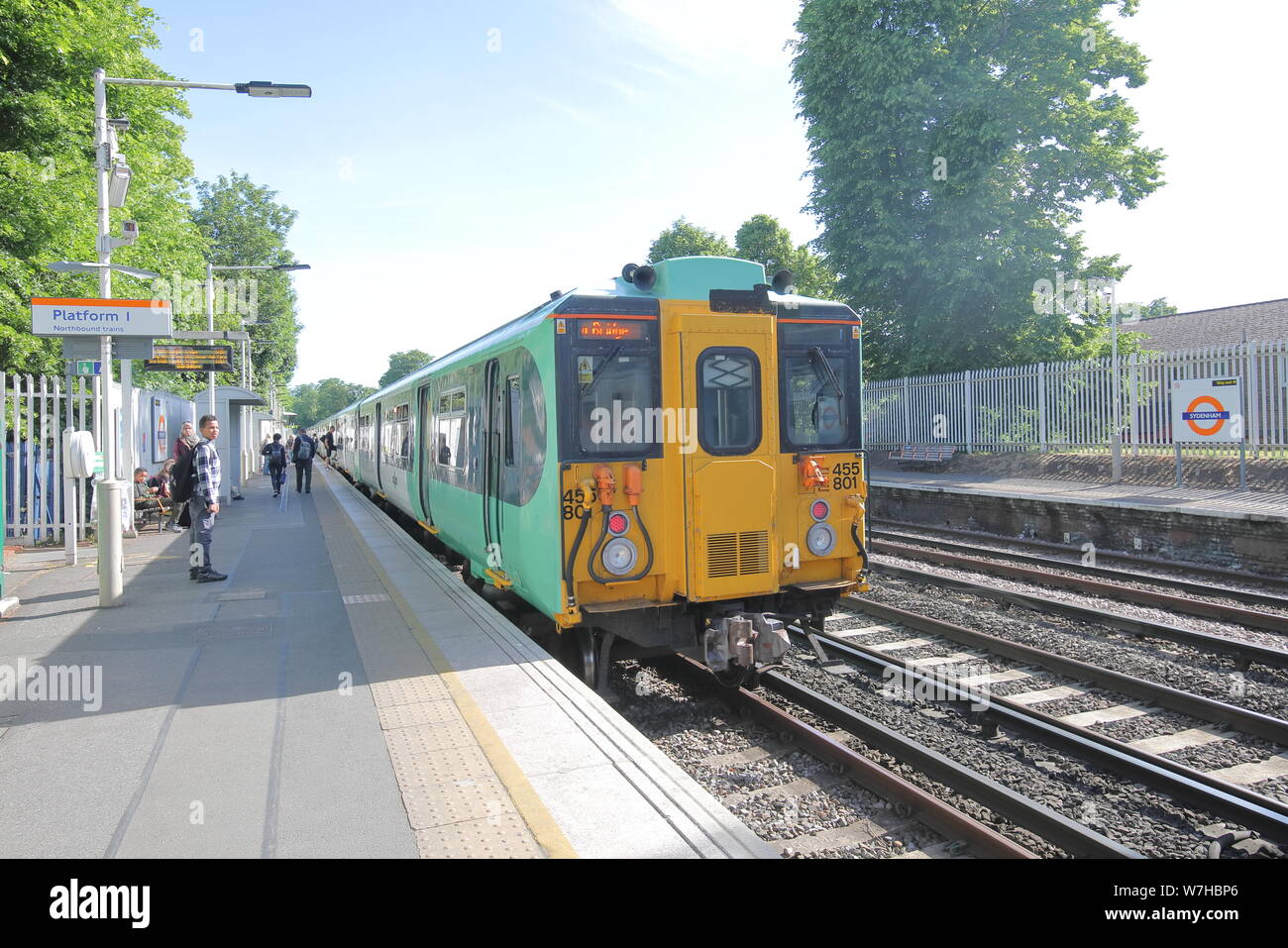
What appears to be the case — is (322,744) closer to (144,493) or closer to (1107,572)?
(1107,572)

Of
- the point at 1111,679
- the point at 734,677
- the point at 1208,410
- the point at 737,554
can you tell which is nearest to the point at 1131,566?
the point at 1208,410

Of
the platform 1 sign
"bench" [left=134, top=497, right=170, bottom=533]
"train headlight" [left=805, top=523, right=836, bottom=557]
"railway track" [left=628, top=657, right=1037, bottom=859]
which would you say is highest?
the platform 1 sign

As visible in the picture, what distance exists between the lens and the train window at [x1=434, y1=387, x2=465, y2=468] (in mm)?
9477

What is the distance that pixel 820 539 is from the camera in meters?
6.64

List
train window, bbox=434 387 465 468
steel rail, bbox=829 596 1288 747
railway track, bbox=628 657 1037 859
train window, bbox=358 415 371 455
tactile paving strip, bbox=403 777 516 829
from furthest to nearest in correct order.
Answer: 1. train window, bbox=358 415 371 455
2. train window, bbox=434 387 465 468
3. steel rail, bbox=829 596 1288 747
4. railway track, bbox=628 657 1037 859
5. tactile paving strip, bbox=403 777 516 829

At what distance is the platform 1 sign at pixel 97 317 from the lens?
30.3 ft

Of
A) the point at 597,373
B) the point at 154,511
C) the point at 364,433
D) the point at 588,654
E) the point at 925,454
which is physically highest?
the point at 364,433

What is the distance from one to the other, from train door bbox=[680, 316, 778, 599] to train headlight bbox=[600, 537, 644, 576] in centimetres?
42

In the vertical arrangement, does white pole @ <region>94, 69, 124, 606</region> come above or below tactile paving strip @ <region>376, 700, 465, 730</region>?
above

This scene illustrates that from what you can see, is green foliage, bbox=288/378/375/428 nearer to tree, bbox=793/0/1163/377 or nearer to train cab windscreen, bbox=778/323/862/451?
tree, bbox=793/0/1163/377

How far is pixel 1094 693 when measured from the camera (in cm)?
654

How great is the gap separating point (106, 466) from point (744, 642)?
7.20 m

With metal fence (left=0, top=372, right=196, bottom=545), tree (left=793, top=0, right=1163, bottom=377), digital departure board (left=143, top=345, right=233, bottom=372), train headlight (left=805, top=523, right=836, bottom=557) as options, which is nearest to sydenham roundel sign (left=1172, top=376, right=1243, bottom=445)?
tree (left=793, top=0, right=1163, bottom=377)
